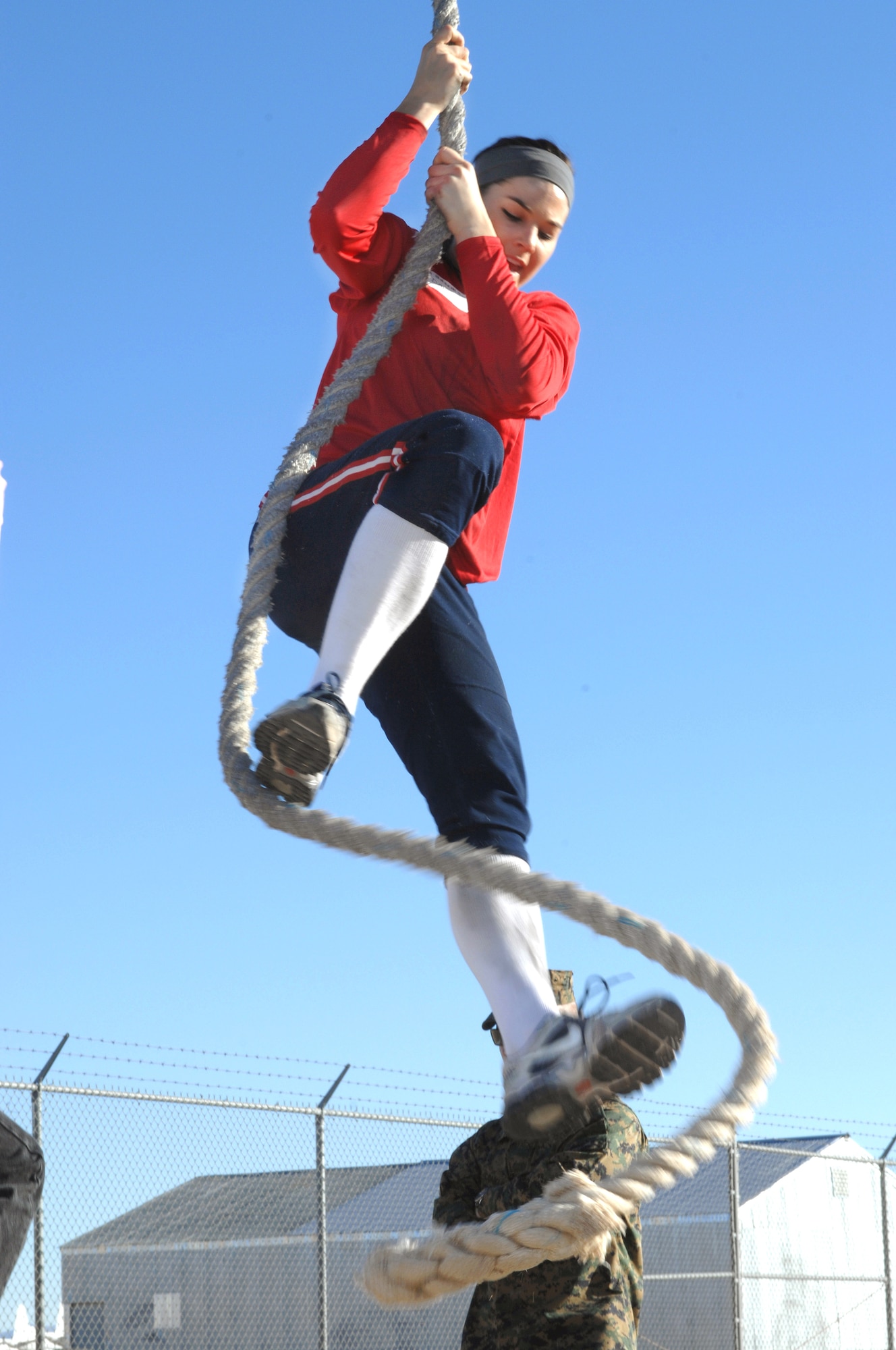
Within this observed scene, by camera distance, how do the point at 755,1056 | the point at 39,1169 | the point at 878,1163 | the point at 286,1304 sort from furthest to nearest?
1. the point at 878,1163
2. the point at 286,1304
3. the point at 39,1169
4. the point at 755,1056

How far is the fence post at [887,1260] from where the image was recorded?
10.5 metres

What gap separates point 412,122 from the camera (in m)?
2.52

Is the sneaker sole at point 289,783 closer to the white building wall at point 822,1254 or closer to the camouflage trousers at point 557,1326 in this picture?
the camouflage trousers at point 557,1326

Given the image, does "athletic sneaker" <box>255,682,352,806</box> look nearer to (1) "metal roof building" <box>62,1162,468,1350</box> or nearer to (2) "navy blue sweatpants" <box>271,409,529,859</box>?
(2) "navy blue sweatpants" <box>271,409,529,859</box>

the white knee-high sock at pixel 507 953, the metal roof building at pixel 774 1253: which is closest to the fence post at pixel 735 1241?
the metal roof building at pixel 774 1253

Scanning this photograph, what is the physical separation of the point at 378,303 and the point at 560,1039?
1.34 meters

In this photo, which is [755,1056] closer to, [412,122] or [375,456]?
[375,456]

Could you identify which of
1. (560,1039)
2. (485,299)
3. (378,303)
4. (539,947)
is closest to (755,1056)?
(560,1039)

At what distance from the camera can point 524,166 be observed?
2.64 m

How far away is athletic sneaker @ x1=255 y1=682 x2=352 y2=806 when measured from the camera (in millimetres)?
1930

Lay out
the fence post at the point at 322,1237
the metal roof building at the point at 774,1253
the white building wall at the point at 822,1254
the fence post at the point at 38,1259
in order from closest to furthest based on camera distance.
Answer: the fence post at the point at 38,1259 < the fence post at the point at 322,1237 < the metal roof building at the point at 774,1253 < the white building wall at the point at 822,1254

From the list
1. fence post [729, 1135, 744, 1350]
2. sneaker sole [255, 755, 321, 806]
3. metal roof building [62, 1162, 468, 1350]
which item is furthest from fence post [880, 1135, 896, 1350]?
sneaker sole [255, 755, 321, 806]

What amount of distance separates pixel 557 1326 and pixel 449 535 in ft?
4.53

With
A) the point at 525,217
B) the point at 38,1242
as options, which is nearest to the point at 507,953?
the point at 525,217
